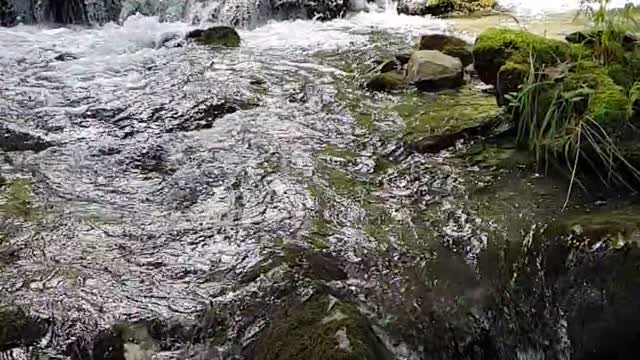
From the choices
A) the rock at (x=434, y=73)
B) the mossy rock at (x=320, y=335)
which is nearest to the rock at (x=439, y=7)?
the rock at (x=434, y=73)

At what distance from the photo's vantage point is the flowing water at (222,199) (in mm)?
3074

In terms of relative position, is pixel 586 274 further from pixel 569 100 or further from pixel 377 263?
Result: pixel 569 100

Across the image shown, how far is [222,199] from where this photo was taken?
402cm

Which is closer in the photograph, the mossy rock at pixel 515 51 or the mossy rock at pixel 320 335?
the mossy rock at pixel 320 335

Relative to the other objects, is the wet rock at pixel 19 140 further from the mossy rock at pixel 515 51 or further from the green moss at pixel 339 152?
the mossy rock at pixel 515 51

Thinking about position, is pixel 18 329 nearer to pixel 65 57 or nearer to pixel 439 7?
pixel 65 57

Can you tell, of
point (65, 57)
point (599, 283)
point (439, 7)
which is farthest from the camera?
point (439, 7)

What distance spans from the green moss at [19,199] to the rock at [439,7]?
7177 millimetres

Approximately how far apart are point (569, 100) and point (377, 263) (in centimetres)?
157

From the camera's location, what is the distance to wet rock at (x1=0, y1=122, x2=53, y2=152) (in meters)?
4.89

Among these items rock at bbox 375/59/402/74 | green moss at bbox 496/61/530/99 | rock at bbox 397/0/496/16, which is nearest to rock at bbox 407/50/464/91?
rock at bbox 375/59/402/74

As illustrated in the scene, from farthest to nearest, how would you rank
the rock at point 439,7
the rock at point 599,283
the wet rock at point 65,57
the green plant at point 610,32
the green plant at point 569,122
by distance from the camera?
the rock at point 439,7, the wet rock at point 65,57, the green plant at point 610,32, the green plant at point 569,122, the rock at point 599,283

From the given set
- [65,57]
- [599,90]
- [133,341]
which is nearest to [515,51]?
[599,90]

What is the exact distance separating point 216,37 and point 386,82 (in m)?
3.07
